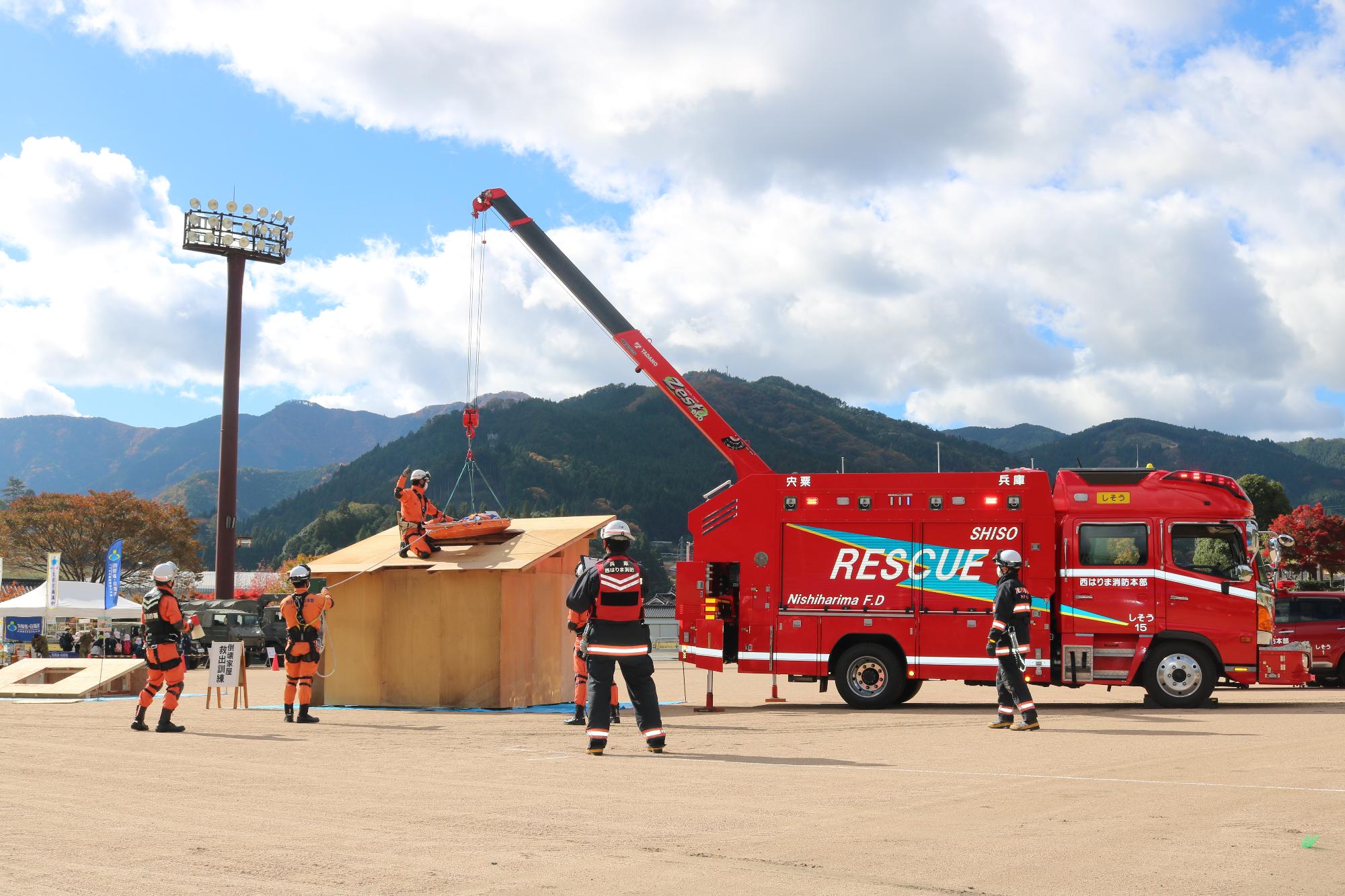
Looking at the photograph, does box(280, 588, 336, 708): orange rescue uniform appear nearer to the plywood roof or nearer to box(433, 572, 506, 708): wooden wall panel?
the plywood roof

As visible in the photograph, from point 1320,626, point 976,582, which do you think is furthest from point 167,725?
point 1320,626

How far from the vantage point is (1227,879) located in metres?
5.68

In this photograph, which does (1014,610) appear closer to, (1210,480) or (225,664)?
(1210,480)

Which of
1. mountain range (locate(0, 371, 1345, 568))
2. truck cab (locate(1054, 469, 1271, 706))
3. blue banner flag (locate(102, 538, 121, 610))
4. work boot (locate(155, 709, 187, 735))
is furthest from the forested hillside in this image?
truck cab (locate(1054, 469, 1271, 706))

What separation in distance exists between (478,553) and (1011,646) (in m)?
8.18

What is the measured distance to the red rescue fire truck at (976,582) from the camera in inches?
639

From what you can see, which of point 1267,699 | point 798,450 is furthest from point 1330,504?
point 1267,699

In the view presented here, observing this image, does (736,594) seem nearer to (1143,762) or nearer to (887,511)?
(887,511)

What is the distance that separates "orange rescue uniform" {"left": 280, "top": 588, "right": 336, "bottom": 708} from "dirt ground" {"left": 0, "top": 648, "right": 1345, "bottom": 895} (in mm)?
1052

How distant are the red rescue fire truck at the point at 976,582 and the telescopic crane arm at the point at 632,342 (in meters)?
1.95

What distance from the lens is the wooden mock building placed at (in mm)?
17203

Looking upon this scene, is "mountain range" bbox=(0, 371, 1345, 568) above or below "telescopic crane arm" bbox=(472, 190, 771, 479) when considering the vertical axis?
above

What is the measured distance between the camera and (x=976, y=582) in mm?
16516

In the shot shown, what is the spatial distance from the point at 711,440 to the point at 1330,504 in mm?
179420
